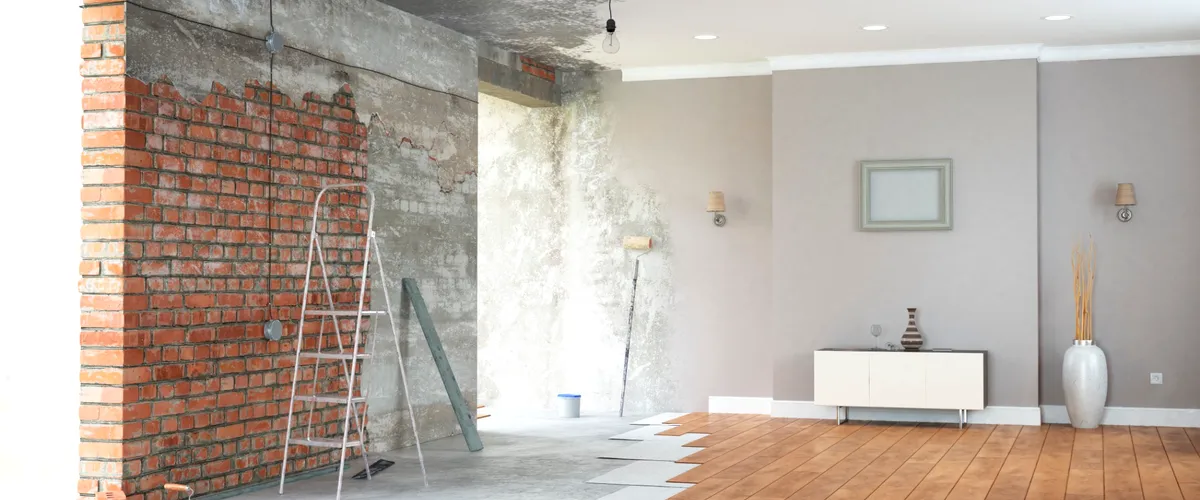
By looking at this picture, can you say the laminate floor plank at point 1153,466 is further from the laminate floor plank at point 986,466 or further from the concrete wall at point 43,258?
the concrete wall at point 43,258

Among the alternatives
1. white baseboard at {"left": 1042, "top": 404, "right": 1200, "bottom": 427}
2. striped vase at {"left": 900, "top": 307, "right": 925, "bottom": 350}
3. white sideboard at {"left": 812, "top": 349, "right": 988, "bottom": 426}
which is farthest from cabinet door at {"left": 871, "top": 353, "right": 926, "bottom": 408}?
white baseboard at {"left": 1042, "top": 404, "right": 1200, "bottom": 427}

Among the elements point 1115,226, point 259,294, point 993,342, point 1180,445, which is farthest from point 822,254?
point 259,294

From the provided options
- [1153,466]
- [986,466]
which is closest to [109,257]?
[986,466]

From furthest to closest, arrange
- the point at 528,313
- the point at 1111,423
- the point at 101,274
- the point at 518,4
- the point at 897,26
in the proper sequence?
the point at 528,313 → the point at 1111,423 → the point at 897,26 → the point at 518,4 → the point at 101,274

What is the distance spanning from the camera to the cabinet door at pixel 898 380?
8461 mm

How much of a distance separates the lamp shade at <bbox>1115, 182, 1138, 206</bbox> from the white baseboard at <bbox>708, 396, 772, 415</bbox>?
2.96m

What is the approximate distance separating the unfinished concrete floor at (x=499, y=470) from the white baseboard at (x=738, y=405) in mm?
1210

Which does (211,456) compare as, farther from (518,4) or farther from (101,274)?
(518,4)

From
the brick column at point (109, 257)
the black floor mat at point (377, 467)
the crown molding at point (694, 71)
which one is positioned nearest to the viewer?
the brick column at point (109, 257)

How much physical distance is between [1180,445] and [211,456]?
5.78 m

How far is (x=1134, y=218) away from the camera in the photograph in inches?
340

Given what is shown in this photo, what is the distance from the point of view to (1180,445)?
24.6 feet

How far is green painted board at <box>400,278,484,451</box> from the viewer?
7.28 meters

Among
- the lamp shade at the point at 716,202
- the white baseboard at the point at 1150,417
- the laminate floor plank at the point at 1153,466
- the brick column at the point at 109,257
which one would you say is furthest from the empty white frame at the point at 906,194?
the brick column at the point at 109,257
